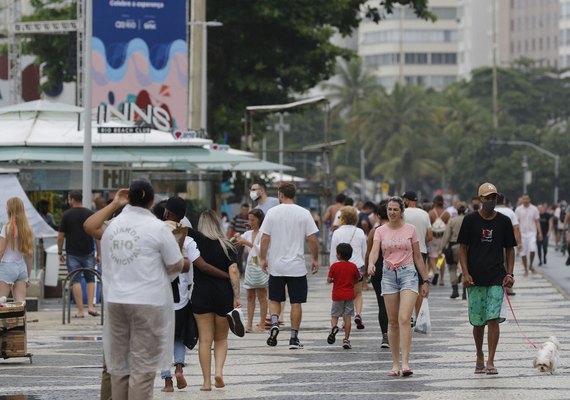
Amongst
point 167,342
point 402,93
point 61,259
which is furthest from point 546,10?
point 167,342

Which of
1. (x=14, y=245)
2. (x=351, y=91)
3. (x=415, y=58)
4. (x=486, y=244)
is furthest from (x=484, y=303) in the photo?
(x=415, y=58)

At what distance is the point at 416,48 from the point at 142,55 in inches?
5871

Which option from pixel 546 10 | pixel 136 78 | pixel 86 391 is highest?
pixel 546 10

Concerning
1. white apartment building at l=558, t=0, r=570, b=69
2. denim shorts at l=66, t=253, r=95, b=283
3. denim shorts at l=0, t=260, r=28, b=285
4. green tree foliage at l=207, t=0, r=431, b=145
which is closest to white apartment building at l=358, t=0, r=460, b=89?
white apartment building at l=558, t=0, r=570, b=69

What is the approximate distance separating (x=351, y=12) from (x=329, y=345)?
29.6 meters

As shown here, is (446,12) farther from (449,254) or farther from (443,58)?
(449,254)

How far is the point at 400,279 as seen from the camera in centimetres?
1602

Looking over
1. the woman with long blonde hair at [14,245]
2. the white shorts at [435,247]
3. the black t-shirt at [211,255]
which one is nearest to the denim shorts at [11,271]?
the woman with long blonde hair at [14,245]

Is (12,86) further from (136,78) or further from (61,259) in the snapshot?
(61,259)

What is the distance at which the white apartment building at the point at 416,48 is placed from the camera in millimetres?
183375

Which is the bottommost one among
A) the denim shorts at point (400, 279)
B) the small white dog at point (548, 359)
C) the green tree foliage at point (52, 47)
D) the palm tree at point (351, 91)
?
the small white dog at point (548, 359)

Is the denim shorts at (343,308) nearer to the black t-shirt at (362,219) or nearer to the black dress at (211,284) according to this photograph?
the black dress at (211,284)

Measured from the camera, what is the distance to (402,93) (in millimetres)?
124812

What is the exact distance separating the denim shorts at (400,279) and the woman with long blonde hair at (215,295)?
68.8 inches
